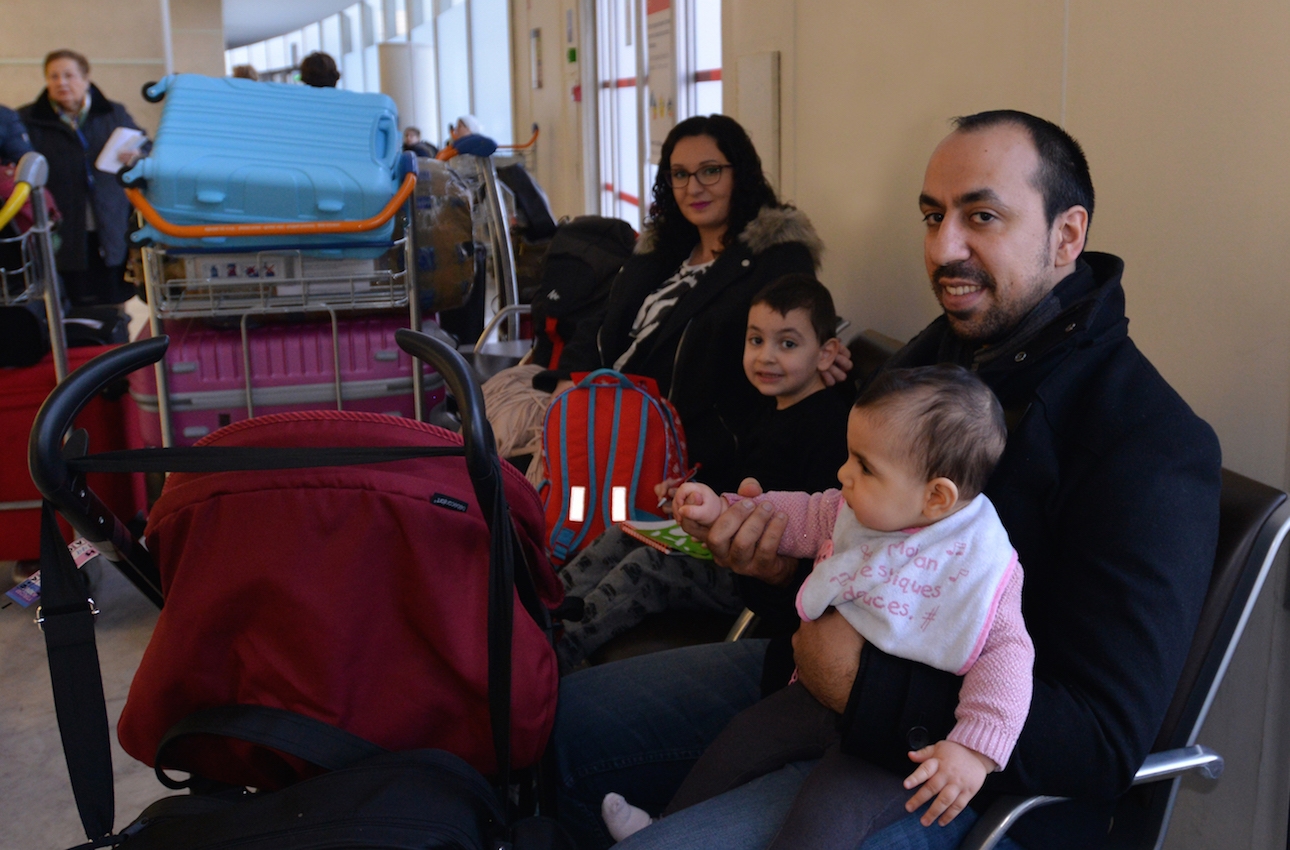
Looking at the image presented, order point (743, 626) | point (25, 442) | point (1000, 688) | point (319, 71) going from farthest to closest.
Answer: point (319, 71)
point (25, 442)
point (743, 626)
point (1000, 688)

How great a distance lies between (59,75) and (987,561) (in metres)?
5.75

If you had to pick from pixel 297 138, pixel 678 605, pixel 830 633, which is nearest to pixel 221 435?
pixel 830 633

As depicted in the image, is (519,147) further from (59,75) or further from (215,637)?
(215,637)

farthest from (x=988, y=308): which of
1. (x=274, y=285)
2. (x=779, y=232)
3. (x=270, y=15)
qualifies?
(x=270, y=15)

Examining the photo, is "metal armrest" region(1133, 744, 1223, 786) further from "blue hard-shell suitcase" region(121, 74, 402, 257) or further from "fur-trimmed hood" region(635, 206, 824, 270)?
"blue hard-shell suitcase" region(121, 74, 402, 257)

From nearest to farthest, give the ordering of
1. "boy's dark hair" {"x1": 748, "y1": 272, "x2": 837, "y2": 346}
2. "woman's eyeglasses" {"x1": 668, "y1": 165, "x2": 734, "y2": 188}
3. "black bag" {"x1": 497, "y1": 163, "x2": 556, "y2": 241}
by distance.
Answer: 1. "boy's dark hair" {"x1": 748, "y1": 272, "x2": 837, "y2": 346}
2. "woman's eyeglasses" {"x1": 668, "y1": 165, "x2": 734, "y2": 188}
3. "black bag" {"x1": 497, "y1": 163, "x2": 556, "y2": 241}

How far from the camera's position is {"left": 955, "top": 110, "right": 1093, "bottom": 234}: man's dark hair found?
1.39m

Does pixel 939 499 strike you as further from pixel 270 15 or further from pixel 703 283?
pixel 270 15

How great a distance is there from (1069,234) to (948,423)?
42 centimetres

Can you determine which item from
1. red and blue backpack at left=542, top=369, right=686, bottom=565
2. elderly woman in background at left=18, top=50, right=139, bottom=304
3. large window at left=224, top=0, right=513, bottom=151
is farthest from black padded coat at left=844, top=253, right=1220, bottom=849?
large window at left=224, top=0, right=513, bottom=151

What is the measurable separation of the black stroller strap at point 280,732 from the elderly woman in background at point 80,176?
16.1ft

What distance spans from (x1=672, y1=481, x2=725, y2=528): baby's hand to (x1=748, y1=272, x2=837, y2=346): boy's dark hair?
0.75m

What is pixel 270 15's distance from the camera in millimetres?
20062

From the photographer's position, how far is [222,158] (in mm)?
2750
